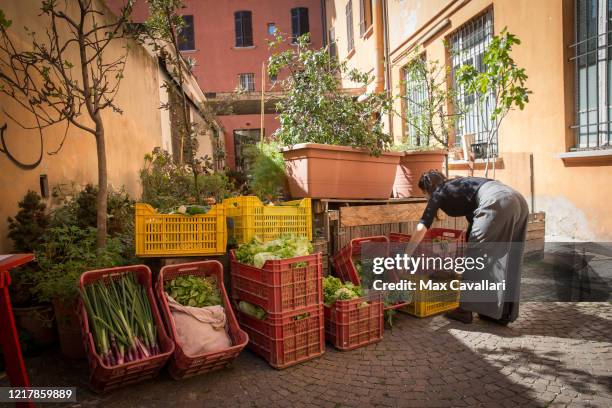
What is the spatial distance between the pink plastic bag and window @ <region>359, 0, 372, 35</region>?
41.9 ft

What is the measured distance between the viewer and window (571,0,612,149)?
6.20 meters

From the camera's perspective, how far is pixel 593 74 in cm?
640

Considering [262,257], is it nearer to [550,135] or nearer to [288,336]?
[288,336]

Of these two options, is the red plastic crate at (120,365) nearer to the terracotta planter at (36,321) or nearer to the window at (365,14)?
the terracotta planter at (36,321)

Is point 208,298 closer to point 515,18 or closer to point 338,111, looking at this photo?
point 338,111

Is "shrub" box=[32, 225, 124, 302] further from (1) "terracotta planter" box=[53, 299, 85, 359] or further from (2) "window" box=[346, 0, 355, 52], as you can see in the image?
(2) "window" box=[346, 0, 355, 52]

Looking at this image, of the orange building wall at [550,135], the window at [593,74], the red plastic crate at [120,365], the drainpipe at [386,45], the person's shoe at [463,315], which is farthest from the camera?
the drainpipe at [386,45]

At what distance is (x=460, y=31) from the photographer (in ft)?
31.6

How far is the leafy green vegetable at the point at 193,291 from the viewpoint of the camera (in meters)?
3.42

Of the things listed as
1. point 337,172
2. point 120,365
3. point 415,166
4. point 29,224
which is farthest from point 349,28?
point 120,365

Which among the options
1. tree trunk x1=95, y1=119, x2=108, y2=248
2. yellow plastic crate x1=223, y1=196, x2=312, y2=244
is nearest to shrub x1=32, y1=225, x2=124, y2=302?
tree trunk x1=95, y1=119, x2=108, y2=248

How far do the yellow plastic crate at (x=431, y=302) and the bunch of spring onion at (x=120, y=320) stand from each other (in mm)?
2634

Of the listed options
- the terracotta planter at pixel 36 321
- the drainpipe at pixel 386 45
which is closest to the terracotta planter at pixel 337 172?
the terracotta planter at pixel 36 321

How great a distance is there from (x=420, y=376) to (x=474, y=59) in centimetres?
791
